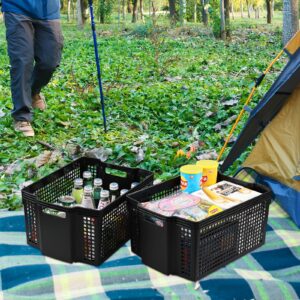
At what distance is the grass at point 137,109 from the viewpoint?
4.57 metres

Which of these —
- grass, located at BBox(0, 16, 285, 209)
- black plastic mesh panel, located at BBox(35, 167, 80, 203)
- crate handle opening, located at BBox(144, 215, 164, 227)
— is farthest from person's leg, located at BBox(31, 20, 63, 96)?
crate handle opening, located at BBox(144, 215, 164, 227)

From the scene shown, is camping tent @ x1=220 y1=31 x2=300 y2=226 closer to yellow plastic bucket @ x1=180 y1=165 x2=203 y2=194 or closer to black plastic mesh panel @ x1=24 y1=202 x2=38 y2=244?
yellow plastic bucket @ x1=180 y1=165 x2=203 y2=194

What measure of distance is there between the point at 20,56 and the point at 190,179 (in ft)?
8.53

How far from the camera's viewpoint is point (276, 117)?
3605 millimetres

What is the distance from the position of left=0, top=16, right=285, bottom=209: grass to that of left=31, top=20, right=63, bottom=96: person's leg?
22.6 inches

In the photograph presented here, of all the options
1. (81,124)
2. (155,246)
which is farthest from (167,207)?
(81,124)

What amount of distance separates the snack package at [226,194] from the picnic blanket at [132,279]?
1.06ft

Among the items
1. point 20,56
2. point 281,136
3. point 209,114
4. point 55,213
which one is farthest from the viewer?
point 209,114

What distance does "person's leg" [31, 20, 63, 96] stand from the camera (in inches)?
199

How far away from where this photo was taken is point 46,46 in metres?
5.10

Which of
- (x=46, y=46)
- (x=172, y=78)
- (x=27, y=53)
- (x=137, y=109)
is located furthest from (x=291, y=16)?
(x=27, y=53)

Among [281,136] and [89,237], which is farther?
[281,136]

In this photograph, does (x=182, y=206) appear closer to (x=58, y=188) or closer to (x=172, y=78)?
(x=58, y=188)

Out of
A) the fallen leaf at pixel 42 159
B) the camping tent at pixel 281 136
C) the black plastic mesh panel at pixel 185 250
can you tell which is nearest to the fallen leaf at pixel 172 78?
the fallen leaf at pixel 42 159
